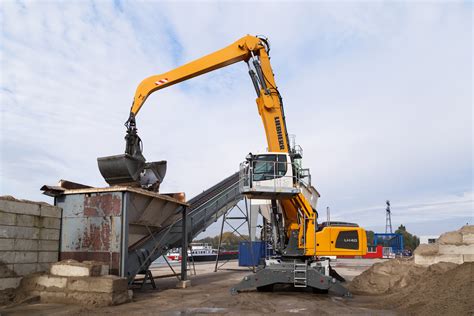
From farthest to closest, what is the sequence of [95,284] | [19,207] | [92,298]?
[19,207] < [95,284] < [92,298]

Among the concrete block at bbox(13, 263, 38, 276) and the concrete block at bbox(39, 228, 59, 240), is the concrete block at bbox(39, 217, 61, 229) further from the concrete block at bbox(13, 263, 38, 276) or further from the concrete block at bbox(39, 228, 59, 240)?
the concrete block at bbox(13, 263, 38, 276)

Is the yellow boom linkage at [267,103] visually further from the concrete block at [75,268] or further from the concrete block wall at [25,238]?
the concrete block at [75,268]

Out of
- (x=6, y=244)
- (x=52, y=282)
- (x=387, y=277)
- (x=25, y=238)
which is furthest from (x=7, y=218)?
(x=387, y=277)

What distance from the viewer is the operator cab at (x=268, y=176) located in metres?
12.8

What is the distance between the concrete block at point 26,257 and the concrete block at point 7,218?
80 cm

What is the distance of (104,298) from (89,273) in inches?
30.6

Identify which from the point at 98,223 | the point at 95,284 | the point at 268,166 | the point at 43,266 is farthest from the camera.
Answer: the point at 268,166

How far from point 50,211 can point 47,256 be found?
1238mm

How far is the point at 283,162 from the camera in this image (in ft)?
42.9

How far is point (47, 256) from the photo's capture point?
37.9 feet

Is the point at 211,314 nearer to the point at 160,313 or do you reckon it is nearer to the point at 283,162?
the point at 160,313

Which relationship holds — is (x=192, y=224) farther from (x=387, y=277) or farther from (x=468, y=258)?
(x=468, y=258)

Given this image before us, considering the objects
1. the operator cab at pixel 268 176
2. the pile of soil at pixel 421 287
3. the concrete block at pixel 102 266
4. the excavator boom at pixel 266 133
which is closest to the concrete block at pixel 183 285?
the excavator boom at pixel 266 133

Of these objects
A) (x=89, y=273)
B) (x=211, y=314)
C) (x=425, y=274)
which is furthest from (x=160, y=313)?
(x=425, y=274)
